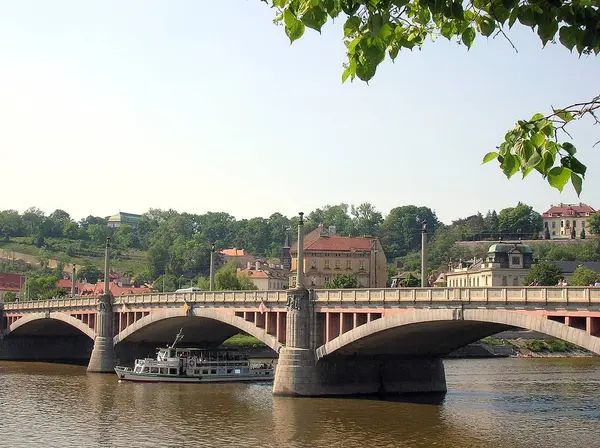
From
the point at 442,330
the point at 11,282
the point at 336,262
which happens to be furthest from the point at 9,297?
the point at 442,330

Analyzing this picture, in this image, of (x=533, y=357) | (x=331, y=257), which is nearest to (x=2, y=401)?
(x=533, y=357)

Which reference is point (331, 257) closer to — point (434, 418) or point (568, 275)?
point (568, 275)

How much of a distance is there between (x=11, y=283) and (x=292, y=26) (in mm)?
181758

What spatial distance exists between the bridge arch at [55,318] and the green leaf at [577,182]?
81.5 m

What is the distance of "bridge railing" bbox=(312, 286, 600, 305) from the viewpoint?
1753 inches

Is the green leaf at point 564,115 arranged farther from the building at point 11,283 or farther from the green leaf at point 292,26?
the building at point 11,283

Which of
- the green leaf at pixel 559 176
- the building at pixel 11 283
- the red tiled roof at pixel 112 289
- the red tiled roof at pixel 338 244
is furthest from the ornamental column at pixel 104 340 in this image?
the building at pixel 11 283

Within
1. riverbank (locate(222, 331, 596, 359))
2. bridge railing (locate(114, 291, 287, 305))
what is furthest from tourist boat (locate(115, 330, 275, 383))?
riverbank (locate(222, 331, 596, 359))

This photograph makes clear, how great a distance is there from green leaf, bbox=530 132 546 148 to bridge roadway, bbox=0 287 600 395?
1421 inches

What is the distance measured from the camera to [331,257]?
13638 cm

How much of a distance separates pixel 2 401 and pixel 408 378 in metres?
28.0

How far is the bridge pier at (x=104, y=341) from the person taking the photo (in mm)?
83500

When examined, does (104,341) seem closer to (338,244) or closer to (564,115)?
(338,244)

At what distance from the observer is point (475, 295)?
162 ft
